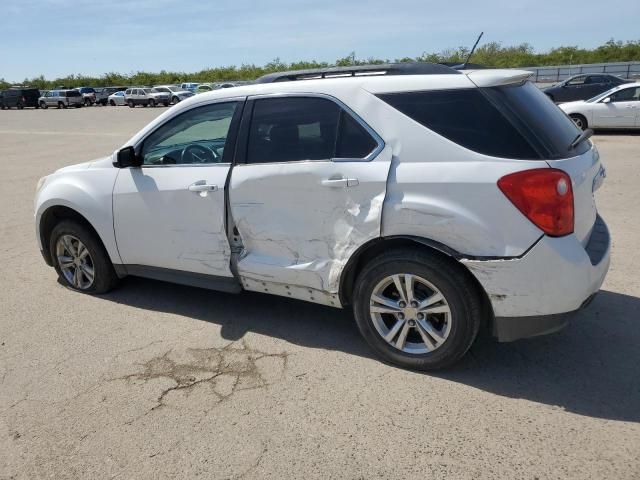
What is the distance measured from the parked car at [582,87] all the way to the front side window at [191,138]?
61.5 ft

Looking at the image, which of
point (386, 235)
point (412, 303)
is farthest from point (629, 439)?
point (386, 235)

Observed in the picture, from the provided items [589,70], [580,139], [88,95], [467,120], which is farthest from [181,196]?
[88,95]

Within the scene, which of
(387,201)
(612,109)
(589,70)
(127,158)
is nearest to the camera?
(387,201)

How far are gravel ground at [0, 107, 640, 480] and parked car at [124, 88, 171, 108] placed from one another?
137 feet

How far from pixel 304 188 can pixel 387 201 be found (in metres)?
0.58

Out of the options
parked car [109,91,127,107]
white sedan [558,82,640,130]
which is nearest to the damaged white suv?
white sedan [558,82,640,130]

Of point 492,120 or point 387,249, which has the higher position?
point 492,120

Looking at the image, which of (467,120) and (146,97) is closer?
(467,120)

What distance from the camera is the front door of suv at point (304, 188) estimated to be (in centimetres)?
322

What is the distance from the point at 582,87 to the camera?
2023cm

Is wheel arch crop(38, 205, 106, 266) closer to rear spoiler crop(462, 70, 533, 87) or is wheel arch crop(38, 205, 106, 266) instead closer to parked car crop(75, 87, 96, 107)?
rear spoiler crop(462, 70, 533, 87)

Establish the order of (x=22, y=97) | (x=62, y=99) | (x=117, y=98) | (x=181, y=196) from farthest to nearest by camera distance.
A: (x=22, y=97) → (x=117, y=98) → (x=62, y=99) → (x=181, y=196)

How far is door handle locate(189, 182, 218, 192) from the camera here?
12.2 ft

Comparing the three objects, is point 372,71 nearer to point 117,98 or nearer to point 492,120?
point 492,120
